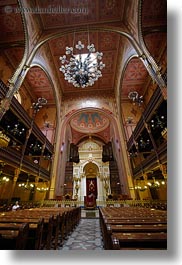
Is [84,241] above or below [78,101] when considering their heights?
below

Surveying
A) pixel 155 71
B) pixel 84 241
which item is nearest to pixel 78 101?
pixel 155 71

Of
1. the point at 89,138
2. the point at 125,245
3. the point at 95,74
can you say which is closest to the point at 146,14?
the point at 95,74

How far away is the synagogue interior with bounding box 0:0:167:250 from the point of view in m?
6.48

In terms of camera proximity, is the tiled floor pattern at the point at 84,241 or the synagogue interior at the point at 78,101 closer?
the tiled floor pattern at the point at 84,241

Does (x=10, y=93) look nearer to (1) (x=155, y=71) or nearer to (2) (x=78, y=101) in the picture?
(1) (x=155, y=71)

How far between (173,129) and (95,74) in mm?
8060

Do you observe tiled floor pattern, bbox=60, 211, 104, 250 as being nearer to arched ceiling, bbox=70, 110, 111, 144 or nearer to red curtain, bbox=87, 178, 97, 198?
arched ceiling, bbox=70, 110, 111, 144

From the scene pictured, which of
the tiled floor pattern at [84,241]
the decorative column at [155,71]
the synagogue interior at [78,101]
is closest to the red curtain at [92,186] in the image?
the synagogue interior at [78,101]

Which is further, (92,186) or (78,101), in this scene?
(92,186)

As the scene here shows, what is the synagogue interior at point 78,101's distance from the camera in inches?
255

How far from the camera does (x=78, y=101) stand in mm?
16266

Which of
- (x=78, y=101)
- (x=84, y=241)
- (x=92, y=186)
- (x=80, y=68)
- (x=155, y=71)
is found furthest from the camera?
(x=92, y=186)

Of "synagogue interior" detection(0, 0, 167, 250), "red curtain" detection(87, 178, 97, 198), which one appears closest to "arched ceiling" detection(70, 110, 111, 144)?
"synagogue interior" detection(0, 0, 167, 250)

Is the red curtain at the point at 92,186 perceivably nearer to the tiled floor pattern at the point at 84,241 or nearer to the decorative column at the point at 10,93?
the tiled floor pattern at the point at 84,241
